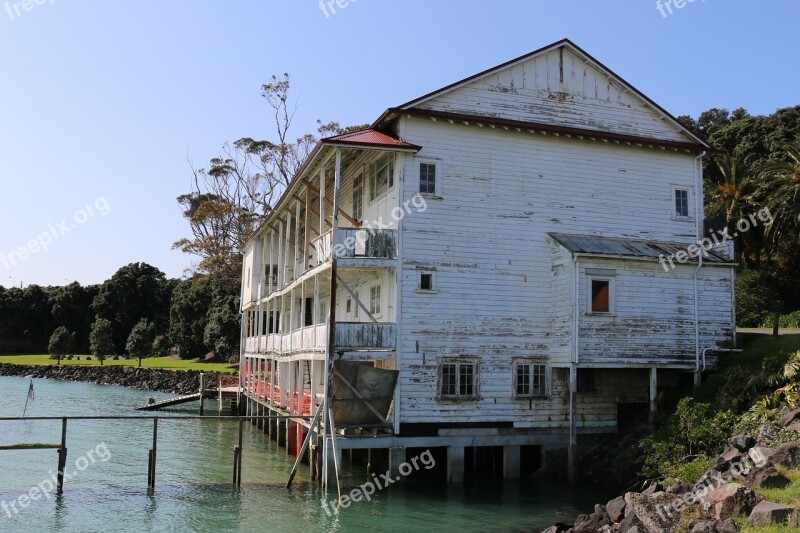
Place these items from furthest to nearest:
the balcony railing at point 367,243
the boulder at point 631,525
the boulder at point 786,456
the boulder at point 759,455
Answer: the balcony railing at point 367,243, the boulder at point 759,455, the boulder at point 786,456, the boulder at point 631,525

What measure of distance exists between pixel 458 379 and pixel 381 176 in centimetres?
750

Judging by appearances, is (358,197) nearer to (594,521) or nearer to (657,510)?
(594,521)

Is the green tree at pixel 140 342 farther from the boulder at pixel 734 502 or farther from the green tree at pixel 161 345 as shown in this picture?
the boulder at pixel 734 502

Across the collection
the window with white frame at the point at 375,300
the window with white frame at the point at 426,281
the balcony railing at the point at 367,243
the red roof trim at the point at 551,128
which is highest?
the red roof trim at the point at 551,128

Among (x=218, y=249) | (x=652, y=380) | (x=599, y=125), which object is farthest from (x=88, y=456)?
(x=218, y=249)

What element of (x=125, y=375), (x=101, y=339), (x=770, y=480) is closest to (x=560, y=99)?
(x=770, y=480)

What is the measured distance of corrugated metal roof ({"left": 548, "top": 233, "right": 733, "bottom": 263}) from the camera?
2472 cm

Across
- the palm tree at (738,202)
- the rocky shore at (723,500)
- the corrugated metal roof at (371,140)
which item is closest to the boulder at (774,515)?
the rocky shore at (723,500)

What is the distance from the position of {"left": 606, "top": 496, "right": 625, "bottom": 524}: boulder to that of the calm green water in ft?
7.92

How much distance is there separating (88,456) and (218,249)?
35917 millimetres

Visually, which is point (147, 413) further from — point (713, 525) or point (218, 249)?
point (713, 525)

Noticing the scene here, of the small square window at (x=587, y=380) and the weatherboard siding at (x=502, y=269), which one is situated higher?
the weatherboard siding at (x=502, y=269)

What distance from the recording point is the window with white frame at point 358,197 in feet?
94.2

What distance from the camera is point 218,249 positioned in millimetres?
64375
